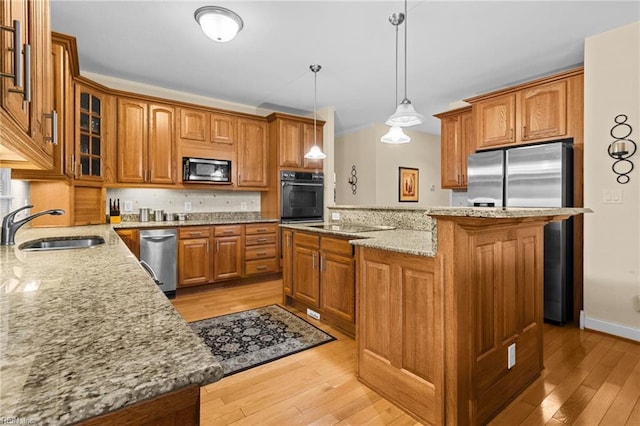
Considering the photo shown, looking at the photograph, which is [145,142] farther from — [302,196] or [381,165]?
[381,165]

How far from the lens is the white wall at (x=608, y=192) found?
2.63 metres

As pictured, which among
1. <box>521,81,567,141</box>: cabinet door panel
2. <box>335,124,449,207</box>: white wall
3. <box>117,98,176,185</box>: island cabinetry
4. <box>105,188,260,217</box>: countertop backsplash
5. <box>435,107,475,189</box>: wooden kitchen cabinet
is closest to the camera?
<box>521,81,567,141</box>: cabinet door panel

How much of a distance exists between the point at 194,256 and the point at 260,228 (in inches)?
37.0

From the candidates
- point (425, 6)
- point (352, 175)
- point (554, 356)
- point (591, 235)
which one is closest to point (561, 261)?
point (591, 235)

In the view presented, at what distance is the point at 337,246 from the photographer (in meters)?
2.69

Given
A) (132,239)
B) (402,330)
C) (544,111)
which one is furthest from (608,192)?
(132,239)

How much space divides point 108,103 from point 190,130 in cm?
92

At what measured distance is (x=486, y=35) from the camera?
2.91m

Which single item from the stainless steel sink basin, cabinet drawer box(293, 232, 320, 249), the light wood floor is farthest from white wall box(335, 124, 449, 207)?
the stainless steel sink basin

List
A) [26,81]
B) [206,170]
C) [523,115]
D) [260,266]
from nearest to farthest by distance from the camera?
1. [26,81]
2. [523,115]
3. [206,170]
4. [260,266]

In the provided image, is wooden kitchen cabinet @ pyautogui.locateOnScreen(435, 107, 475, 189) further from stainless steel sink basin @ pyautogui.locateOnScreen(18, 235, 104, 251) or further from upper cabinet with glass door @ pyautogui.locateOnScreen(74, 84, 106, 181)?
upper cabinet with glass door @ pyautogui.locateOnScreen(74, 84, 106, 181)

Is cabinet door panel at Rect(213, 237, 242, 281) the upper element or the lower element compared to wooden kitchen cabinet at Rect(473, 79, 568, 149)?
lower

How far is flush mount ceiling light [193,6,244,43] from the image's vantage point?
2.47m

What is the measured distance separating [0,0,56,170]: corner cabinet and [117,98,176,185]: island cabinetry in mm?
2521
